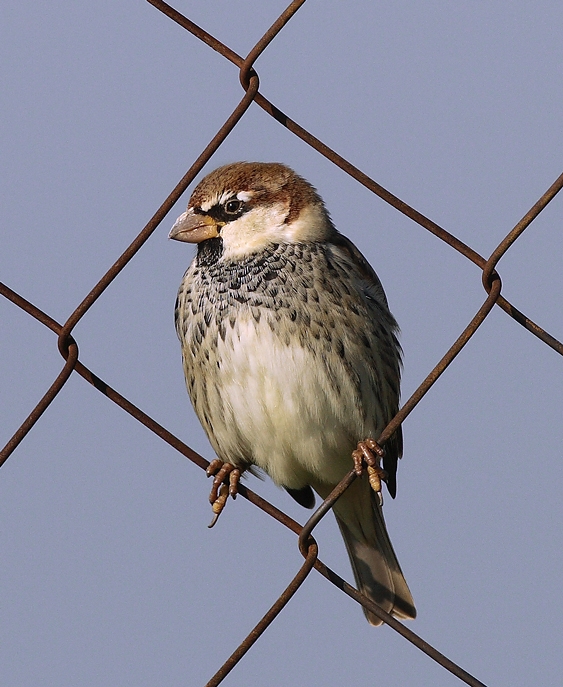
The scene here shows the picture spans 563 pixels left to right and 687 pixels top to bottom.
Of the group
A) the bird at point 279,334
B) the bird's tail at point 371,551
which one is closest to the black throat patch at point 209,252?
the bird at point 279,334

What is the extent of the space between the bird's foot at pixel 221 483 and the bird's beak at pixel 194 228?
2.28 feet

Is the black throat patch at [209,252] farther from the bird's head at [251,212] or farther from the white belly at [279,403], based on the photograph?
the white belly at [279,403]

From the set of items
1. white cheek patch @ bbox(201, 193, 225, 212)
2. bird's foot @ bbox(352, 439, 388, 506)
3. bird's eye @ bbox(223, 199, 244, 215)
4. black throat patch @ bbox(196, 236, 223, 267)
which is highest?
bird's eye @ bbox(223, 199, 244, 215)

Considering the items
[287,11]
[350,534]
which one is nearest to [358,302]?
[350,534]

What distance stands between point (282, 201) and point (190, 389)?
0.66 m

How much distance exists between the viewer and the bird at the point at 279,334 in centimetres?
324

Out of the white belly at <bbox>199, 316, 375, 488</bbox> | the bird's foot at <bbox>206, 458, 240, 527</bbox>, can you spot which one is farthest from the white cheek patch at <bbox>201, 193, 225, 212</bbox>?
the bird's foot at <bbox>206, 458, 240, 527</bbox>

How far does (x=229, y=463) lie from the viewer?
11.8 ft

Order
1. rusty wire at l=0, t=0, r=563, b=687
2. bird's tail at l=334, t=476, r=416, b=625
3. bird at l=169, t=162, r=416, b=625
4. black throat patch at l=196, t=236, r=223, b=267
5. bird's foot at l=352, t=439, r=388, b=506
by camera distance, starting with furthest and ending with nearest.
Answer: bird's tail at l=334, t=476, r=416, b=625 < black throat patch at l=196, t=236, r=223, b=267 < bird at l=169, t=162, r=416, b=625 < bird's foot at l=352, t=439, r=388, b=506 < rusty wire at l=0, t=0, r=563, b=687

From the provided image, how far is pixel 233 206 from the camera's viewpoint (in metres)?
3.48

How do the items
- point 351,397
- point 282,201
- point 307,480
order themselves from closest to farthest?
point 351,397 → point 282,201 → point 307,480

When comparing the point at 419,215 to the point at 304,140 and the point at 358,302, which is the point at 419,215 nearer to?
the point at 304,140

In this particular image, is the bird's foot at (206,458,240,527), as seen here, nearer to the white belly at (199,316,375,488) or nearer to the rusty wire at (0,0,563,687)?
the white belly at (199,316,375,488)

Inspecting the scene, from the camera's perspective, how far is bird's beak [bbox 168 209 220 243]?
11.1 feet
